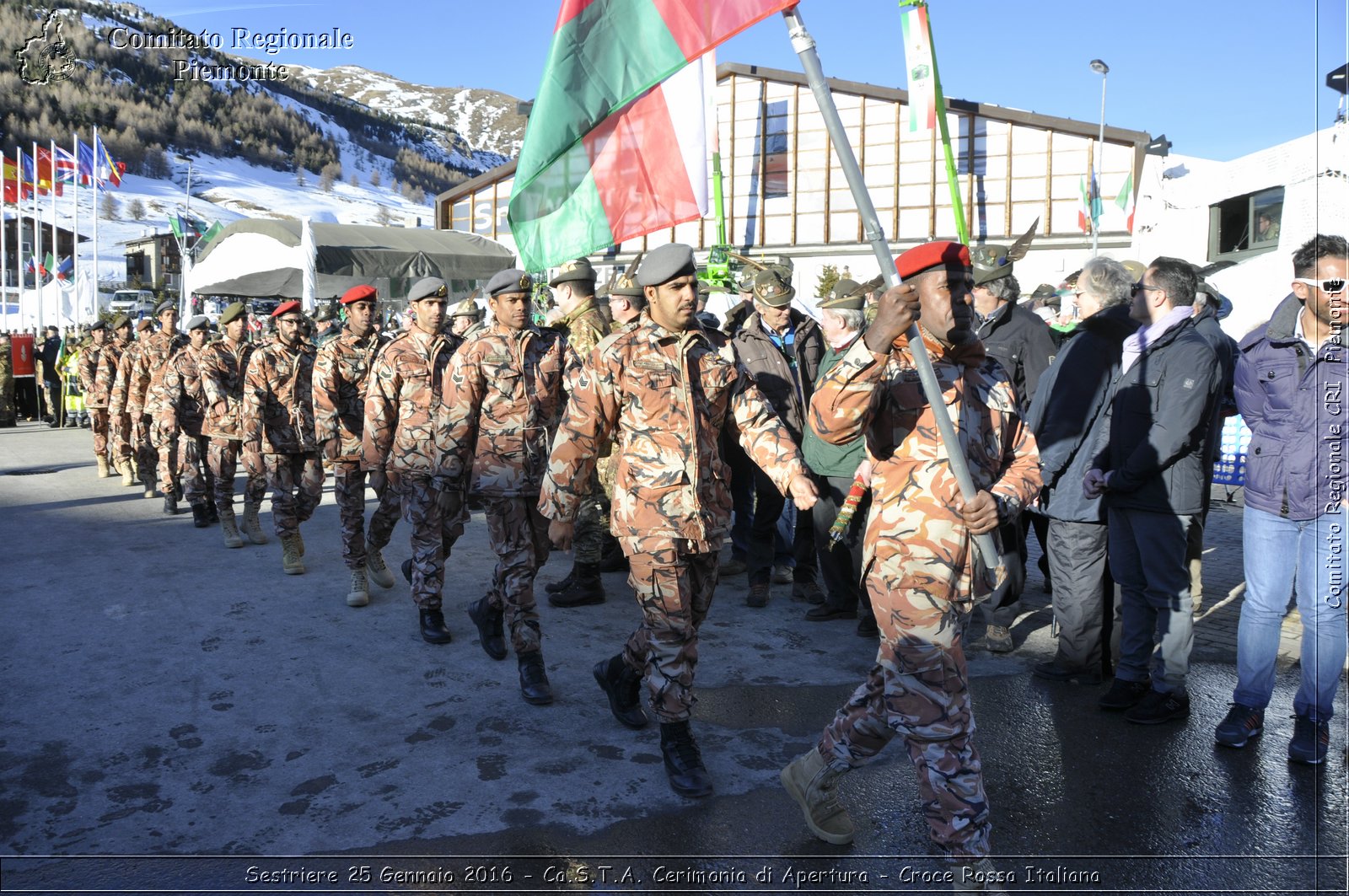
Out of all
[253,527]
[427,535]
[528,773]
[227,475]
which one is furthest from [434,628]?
[227,475]

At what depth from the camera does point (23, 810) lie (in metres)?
3.62

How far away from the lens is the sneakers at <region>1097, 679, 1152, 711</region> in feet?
15.2

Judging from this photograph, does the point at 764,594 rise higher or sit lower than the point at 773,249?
lower

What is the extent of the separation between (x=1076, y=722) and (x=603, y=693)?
230cm

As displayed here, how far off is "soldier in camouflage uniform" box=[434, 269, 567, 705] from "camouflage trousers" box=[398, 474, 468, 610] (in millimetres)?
117

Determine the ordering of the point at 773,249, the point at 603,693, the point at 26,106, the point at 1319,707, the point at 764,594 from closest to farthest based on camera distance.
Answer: the point at 1319,707 < the point at 603,693 < the point at 764,594 < the point at 773,249 < the point at 26,106

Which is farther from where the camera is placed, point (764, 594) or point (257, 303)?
point (257, 303)

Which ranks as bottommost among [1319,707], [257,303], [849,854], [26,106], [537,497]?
[849,854]

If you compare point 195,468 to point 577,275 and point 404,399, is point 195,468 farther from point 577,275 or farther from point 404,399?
point 577,275

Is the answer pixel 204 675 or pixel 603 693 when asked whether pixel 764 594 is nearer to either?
pixel 603 693

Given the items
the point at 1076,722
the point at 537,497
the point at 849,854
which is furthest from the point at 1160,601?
the point at 537,497

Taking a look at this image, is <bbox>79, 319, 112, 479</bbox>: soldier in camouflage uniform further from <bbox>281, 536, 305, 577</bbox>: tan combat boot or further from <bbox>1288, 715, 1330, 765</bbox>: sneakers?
<bbox>1288, 715, 1330, 765</bbox>: sneakers

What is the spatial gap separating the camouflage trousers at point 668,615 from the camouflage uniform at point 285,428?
14.6ft

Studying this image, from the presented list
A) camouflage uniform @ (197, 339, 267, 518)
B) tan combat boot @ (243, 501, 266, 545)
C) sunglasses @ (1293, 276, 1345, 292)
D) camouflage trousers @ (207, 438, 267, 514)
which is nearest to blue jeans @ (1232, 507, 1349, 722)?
sunglasses @ (1293, 276, 1345, 292)
